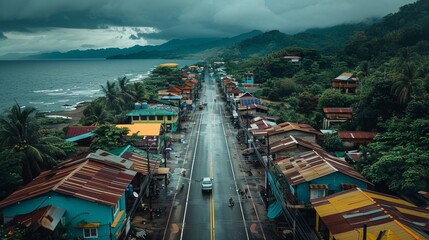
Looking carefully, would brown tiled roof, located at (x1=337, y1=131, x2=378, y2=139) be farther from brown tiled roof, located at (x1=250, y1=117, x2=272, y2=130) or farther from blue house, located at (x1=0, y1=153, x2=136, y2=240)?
blue house, located at (x1=0, y1=153, x2=136, y2=240)

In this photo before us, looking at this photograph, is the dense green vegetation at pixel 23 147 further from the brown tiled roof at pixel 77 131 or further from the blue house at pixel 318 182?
the blue house at pixel 318 182

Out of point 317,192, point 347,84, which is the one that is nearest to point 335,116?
point 347,84

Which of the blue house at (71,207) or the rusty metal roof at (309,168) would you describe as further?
the rusty metal roof at (309,168)

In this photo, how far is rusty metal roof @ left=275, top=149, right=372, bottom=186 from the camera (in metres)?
31.6

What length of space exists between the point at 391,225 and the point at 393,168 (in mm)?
12507

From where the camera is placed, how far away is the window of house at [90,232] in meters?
25.5

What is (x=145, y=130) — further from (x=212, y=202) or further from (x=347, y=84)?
(x=347, y=84)

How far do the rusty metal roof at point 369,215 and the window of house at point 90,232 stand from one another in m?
14.7

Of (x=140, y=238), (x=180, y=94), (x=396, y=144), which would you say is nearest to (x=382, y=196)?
(x=396, y=144)

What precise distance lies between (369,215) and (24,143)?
29.2 metres

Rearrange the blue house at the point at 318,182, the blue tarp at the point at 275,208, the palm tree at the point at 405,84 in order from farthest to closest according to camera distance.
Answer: the palm tree at the point at 405,84 < the blue tarp at the point at 275,208 < the blue house at the point at 318,182

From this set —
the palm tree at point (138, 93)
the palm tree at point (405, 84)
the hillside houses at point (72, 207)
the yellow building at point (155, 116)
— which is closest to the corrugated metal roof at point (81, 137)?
the yellow building at point (155, 116)

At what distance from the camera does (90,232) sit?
25.5 m

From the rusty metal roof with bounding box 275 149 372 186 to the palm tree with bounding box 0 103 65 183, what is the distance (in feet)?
72.1
